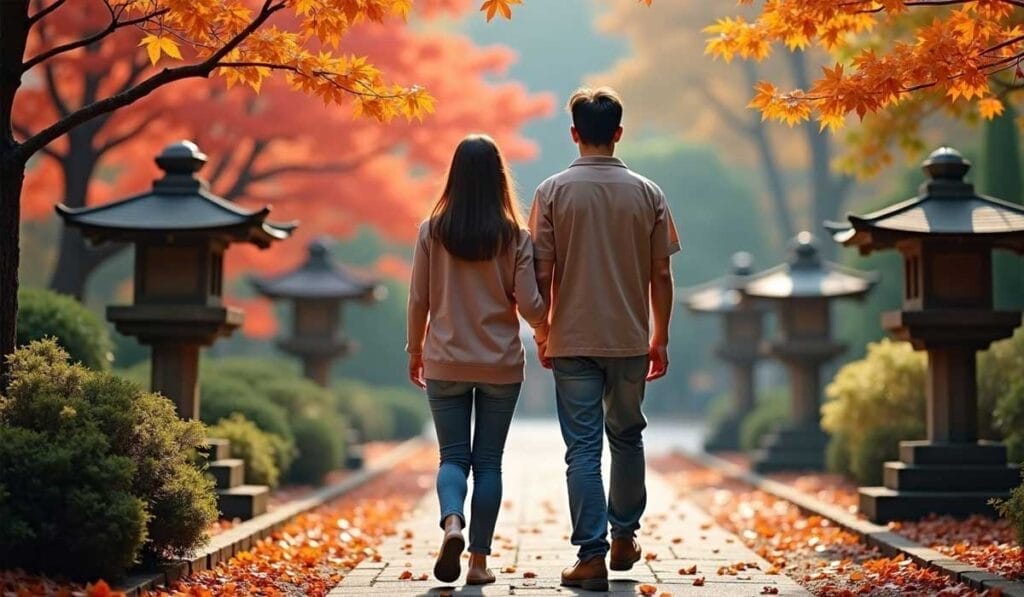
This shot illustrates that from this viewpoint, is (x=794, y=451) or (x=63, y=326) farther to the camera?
(x=794, y=451)

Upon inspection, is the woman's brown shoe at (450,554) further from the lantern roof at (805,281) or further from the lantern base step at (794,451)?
the lantern base step at (794,451)

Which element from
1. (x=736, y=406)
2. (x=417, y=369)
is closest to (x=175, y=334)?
(x=417, y=369)

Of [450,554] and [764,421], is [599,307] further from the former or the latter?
[764,421]

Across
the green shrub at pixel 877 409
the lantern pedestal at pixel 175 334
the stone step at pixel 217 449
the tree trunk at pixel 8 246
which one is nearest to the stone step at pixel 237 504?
the stone step at pixel 217 449

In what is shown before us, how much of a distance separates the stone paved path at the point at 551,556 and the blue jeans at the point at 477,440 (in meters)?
0.32

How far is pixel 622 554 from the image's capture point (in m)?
6.21

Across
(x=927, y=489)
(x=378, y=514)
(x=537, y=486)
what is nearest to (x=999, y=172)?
(x=537, y=486)

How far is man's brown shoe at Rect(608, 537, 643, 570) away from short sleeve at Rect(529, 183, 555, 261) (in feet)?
4.46

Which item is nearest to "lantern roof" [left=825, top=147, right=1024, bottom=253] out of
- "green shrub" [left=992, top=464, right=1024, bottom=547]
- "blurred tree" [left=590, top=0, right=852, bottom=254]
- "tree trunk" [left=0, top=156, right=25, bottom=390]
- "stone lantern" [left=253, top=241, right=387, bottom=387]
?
"green shrub" [left=992, top=464, right=1024, bottom=547]

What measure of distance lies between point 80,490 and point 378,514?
558 cm

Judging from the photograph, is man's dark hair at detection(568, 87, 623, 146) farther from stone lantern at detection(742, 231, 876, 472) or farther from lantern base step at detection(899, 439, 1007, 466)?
stone lantern at detection(742, 231, 876, 472)

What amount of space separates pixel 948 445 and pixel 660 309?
4191mm

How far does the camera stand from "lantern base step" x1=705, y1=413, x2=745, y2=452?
2108 centimetres

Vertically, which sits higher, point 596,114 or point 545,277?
point 596,114
